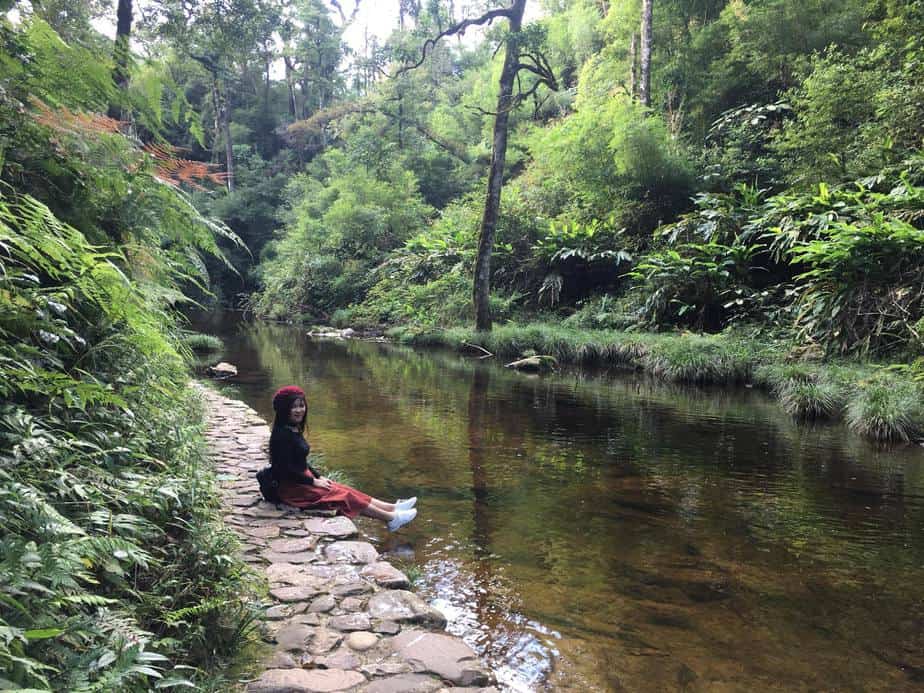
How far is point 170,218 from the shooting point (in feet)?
13.1

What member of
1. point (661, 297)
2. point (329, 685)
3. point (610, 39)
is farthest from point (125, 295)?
point (610, 39)

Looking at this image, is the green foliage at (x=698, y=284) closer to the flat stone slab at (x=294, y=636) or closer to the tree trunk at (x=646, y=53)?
the tree trunk at (x=646, y=53)

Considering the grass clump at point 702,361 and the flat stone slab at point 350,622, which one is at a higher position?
the grass clump at point 702,361

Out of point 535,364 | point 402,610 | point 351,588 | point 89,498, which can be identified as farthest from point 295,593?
point 535,364

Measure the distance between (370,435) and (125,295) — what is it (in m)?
4.20

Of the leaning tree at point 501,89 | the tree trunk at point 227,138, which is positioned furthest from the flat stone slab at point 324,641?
the tree trunk at point 227,138

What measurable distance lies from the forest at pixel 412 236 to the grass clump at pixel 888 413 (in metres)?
0.03

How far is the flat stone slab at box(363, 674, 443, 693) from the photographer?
2.16 meters

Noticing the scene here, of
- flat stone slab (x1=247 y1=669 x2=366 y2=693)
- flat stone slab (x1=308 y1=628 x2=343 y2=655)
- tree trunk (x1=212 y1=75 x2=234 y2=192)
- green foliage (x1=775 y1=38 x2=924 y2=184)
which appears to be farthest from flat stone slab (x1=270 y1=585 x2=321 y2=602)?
tree trunk (x1=212 y1=75 x2=234 y2=192)

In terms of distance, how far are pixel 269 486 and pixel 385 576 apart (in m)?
1.28

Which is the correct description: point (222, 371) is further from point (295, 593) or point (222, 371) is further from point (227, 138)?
point (227, 138)

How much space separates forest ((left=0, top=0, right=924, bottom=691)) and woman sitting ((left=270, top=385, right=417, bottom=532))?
1.79 feet

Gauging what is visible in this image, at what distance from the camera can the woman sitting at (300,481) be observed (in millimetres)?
3939

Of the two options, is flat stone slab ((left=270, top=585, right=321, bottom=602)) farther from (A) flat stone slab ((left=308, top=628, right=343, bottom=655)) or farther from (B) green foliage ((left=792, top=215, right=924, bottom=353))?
(B) green foliage ((left=792, top=215, right=924, bottom=353))
